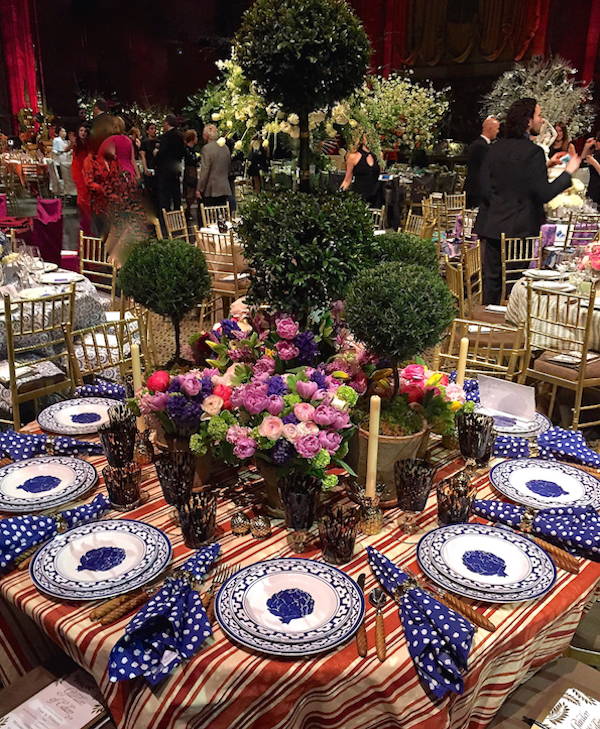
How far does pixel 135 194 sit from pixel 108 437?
2763 mm

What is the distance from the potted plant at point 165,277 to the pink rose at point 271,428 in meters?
0.53

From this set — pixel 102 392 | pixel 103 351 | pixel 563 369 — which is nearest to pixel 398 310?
pixel 102 392

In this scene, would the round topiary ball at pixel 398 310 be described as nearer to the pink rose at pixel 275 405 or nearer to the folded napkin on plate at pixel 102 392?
the pink rose at pixel 275 405

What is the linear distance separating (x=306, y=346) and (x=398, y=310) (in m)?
0.24

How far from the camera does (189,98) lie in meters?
3.99

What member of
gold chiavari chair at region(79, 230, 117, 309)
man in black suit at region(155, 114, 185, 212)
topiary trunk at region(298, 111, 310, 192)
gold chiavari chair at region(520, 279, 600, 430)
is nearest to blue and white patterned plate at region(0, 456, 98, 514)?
topiary trunk at region(298, 111, 310, 192)

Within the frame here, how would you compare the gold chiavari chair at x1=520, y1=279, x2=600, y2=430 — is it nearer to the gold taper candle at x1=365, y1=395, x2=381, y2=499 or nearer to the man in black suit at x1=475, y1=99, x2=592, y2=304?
the man in black suit at x1=475, y1=99, x2=592, y2=304

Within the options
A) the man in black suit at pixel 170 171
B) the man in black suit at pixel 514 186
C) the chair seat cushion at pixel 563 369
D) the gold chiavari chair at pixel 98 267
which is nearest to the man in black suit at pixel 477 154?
the man in black suit at pixel 514 186

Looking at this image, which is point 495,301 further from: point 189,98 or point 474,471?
point 474,471

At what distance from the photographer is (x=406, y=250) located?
1647 mm

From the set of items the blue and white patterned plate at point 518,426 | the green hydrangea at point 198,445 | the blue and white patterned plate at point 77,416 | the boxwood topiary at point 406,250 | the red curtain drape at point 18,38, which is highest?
the red curtain drape at point 18,38

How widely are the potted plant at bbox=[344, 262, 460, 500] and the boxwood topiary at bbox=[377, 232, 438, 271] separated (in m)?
0.30

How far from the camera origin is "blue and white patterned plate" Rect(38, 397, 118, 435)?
1730 mm

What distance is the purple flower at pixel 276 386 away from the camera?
1292mm
